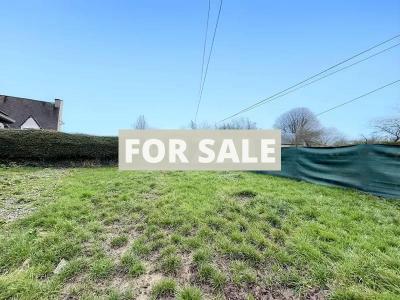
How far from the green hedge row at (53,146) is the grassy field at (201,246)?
649 cm

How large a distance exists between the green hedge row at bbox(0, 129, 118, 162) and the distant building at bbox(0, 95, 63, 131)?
44.4 feet

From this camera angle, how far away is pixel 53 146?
11148 millimetres

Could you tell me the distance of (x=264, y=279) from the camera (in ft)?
8.70

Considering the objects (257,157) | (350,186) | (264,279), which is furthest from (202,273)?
(257,157)

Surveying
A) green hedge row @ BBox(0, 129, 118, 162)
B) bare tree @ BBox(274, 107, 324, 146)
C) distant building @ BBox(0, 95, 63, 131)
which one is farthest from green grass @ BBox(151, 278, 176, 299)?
bare tree @ BBox(274, 107, 324, 146)

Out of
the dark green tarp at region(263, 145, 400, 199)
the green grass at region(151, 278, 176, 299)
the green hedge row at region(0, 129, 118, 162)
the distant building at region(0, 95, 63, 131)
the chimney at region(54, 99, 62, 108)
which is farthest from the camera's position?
the chimney at region(54, 99, 62, 108)

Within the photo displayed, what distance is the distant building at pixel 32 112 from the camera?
22766 millimetres

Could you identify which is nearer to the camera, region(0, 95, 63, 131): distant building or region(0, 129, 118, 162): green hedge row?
region(0, 129, 118, 162): green hedge row

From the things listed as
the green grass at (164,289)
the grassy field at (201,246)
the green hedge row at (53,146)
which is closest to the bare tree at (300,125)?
the green hedge row at (53,146)

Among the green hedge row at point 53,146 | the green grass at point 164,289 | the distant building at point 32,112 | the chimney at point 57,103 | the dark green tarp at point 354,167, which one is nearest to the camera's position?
the green grass at point 164,289

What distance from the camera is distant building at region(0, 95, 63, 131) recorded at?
22766mm

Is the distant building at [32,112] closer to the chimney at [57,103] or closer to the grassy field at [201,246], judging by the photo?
the chimney at [57,103]

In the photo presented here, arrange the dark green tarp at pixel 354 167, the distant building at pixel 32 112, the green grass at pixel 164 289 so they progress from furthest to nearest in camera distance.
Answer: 1. the distant building at pixel 32 112
2. the dark green tarp at pixel 354 167
3. the green grass at pixel 164 289

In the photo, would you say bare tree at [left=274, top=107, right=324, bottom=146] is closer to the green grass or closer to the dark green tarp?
the dark green tarp
